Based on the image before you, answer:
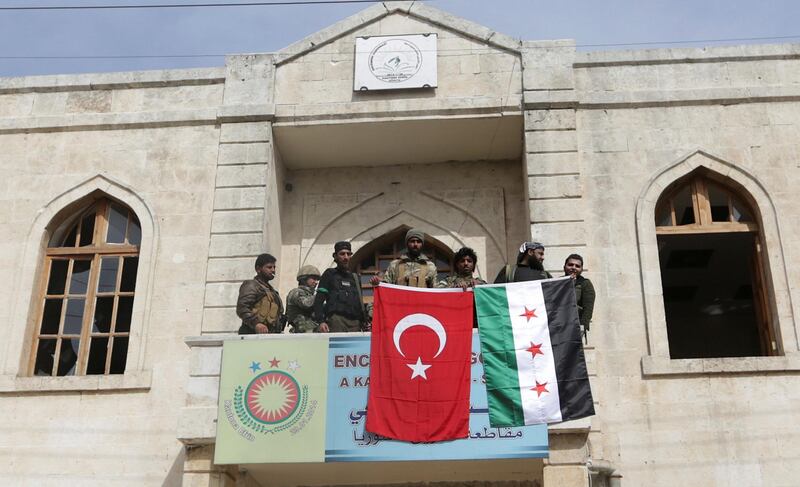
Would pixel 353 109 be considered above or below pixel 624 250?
above

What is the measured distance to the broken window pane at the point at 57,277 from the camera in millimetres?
13434

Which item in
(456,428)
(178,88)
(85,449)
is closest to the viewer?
(456,428)

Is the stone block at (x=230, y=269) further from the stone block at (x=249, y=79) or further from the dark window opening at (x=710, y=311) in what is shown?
the dark window opening at (x=710, y=311)

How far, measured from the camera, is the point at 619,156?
13.0 meters

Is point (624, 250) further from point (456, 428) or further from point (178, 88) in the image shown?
point (178, 88)

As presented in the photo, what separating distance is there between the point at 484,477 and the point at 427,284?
249 cm

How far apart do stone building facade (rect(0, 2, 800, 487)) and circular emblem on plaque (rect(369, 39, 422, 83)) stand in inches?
12.3

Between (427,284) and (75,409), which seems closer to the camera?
(427,284)

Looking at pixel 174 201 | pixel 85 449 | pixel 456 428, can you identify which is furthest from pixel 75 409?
pixel 456 428

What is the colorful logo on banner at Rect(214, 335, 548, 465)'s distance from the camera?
1002 centimetres

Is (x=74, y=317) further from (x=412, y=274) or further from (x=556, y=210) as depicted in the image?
(x=556, y=210)

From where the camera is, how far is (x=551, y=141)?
12969 millimetres

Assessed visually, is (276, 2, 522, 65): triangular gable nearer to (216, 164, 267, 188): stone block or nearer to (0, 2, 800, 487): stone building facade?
(0, 2, 800, 487): stone building facade

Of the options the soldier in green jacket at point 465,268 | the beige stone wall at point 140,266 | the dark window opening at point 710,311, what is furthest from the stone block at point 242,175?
the dark window opening at point 710,311
